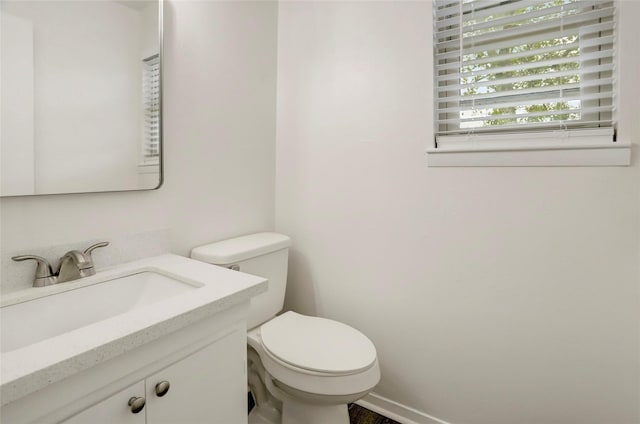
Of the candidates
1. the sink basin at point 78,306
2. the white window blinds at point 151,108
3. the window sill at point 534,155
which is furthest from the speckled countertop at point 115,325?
the window sill at point 534,155

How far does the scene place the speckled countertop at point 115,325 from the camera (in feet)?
1.92

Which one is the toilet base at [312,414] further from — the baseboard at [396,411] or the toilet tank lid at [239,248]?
the toilet tank lid at [239,248]

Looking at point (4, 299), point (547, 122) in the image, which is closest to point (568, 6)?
point (547, 122)

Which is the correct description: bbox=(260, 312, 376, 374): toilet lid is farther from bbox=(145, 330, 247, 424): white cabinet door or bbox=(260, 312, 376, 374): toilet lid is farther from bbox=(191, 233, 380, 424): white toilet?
bbox=(145, 330, 247, 424): white cabinet door

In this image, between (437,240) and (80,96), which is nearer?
(80,96)

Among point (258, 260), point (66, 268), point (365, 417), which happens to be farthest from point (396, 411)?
point (66, 268)

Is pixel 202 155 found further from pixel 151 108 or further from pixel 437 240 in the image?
pixel 437 240

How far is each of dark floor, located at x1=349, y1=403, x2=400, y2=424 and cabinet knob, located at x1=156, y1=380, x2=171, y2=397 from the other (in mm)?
1035

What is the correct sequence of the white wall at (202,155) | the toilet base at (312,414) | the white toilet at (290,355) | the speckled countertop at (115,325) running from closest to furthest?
the speckled countertop at (115,325) → the white wall at (202,155) → the white toilet at (290,355) → the toilet base at (312,414)

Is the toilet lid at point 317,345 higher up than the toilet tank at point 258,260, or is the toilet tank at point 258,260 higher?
the toilet tank at point 258,260

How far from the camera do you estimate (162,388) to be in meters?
0.80

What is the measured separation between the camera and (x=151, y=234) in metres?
1.27

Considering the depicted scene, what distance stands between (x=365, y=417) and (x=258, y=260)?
87 cm

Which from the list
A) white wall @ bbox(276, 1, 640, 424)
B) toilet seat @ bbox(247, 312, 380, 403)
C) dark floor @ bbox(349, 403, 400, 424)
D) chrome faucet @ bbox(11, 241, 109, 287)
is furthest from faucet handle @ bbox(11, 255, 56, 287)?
dark floor @ bbox(349, 403, 400, 424)
